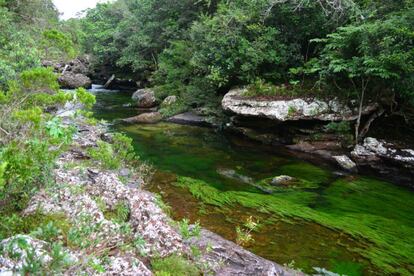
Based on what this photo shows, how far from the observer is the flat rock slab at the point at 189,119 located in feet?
59.0

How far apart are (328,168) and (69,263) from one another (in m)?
10.1

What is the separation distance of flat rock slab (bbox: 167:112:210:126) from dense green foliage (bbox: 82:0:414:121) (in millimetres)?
740

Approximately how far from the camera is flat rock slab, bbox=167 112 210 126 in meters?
18.0

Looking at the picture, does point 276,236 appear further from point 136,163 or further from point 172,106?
point 172,106

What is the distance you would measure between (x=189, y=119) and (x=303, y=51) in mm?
6405

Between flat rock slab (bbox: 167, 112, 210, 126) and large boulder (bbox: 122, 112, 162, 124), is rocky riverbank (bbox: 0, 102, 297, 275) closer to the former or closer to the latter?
large boulder (bbox: 122, 112, 162, 124)

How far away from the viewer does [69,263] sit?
115 inches

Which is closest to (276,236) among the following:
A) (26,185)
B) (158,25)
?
(26,185)

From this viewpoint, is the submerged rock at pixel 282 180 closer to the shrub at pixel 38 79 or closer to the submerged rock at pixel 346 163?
the submerged rock at pixel 346 163

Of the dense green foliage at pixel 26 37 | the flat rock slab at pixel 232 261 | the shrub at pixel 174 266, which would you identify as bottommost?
the flat rock slab at pixel 232 261

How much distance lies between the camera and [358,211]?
8.38 meters

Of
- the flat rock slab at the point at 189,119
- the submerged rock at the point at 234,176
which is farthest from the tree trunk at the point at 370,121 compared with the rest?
the flat rock slab at the point at 189,119

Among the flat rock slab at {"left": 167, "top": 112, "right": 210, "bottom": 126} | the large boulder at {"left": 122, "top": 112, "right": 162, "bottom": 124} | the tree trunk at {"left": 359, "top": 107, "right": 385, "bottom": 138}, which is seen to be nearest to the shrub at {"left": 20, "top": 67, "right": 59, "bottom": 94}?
the tree trunk at {"left": 359, "top": 107, "right": 385, "bottom": 138}

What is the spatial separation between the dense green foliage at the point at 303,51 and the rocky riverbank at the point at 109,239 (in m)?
8.30
